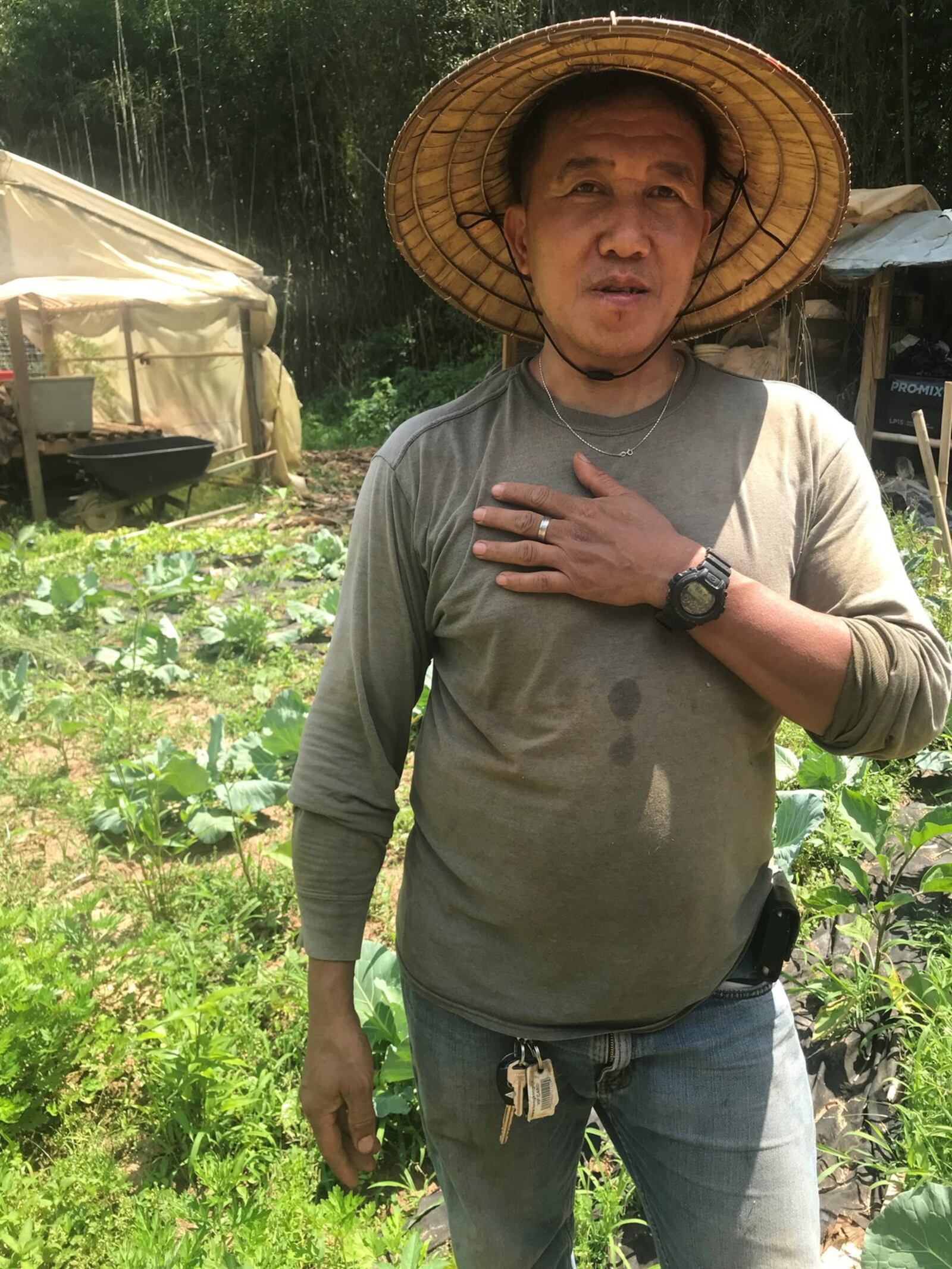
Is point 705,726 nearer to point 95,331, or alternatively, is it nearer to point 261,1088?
point 261,1088

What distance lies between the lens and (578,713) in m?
1.20

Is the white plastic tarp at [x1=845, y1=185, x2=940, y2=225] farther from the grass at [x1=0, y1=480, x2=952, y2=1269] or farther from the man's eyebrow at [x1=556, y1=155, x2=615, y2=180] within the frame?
the man's eyebrow at [x1=556, y1=155, x2=615, y2=180]

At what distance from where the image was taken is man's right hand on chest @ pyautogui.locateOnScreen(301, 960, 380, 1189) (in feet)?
4.39

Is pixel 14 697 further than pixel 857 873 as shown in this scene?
Yes

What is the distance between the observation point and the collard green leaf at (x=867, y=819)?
2.61m

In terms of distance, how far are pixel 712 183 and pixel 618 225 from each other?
15.0 inches

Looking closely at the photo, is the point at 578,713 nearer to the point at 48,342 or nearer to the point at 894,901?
the point at 894,901

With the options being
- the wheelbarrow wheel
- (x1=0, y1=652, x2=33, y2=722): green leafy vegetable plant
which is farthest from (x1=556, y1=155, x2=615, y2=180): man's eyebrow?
the wheelbarrow wheel

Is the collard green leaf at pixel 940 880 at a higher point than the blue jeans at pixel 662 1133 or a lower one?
lower

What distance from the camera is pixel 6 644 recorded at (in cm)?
505

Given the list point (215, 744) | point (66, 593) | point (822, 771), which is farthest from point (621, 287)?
point (66, 593)

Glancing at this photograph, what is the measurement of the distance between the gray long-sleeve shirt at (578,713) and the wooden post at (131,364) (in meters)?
9.71

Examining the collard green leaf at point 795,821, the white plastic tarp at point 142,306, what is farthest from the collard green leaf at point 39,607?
the collard green leaf at point 795,821

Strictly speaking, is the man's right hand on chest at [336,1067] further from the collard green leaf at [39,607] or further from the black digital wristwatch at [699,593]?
the collard green leaf at [39,607]
